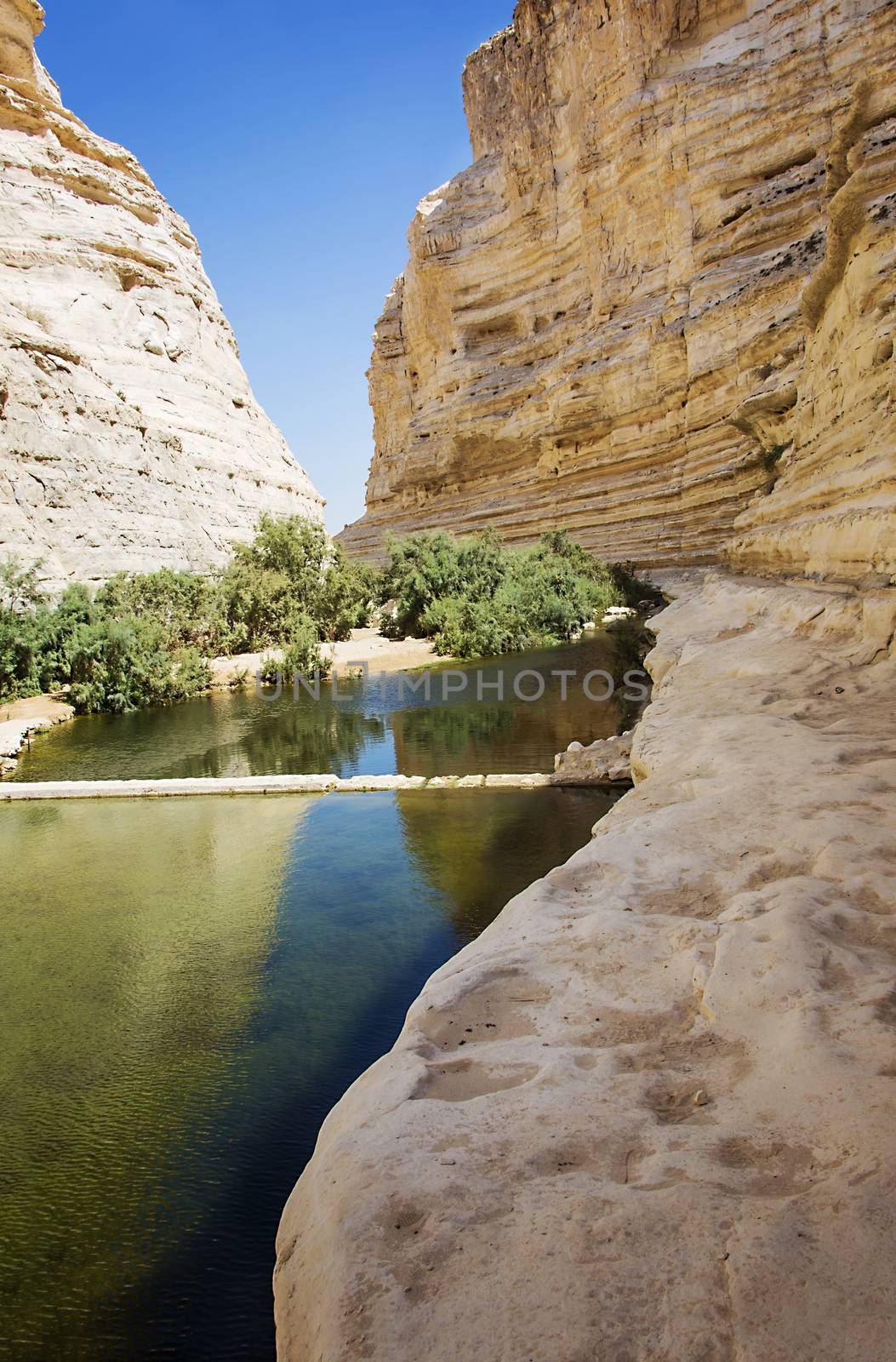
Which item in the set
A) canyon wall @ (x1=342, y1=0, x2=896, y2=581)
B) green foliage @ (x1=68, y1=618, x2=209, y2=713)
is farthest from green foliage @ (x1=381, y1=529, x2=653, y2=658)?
green foliage @ (x1=68, y1=618, x2=209, y2=713)

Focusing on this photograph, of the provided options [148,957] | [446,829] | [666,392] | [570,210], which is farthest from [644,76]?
[148,957]

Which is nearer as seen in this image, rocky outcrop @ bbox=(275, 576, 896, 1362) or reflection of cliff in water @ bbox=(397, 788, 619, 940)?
rocky outcrop @ bbox=(275, 576, 896, 1362)

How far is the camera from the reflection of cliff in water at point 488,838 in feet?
16.5

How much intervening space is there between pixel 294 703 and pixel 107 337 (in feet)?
56.9

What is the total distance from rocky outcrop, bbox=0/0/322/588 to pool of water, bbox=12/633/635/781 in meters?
7.40

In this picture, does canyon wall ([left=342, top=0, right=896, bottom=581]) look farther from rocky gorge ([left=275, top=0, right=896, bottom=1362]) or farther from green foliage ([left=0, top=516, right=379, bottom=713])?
green foliage ([left=0, top=516, right=379, bottom=713])

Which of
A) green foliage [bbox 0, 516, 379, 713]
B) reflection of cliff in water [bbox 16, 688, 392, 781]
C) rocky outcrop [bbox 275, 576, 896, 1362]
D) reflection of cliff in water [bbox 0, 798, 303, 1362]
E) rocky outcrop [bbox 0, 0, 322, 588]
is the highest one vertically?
rocky outcrop [bbox 0, 0, 322, 588]

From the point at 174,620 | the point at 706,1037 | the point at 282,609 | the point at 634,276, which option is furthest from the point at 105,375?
the point at 706,1037

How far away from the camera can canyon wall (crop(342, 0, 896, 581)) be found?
20.9 m

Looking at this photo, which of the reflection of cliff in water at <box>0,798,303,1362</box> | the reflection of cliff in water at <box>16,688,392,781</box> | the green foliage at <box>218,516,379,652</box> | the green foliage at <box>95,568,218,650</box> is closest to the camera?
the reflection of cliff in water at <box>0,798,303,1362</box>

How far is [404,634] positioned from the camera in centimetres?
2208

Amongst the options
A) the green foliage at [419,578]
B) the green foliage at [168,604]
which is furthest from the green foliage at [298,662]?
the green foliage at [419,578]

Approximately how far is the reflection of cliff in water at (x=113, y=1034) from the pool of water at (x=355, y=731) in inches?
95.2

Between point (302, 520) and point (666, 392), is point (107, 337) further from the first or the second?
point (666, 392)
